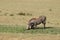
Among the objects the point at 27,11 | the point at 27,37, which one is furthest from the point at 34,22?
the point at 27,11

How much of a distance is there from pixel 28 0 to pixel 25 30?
20.7 m

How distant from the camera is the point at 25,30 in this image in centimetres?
1825

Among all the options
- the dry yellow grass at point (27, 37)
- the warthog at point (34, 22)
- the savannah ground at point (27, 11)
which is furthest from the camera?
the savannah ground at point (27, 11)

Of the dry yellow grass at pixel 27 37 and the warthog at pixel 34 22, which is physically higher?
the warthog at pixel 34 22

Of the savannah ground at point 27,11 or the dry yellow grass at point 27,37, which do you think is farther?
the savannah ground at point 27,11

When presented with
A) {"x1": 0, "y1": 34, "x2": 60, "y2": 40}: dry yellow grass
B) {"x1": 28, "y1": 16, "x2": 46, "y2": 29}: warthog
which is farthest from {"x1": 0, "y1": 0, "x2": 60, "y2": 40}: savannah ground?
{"x1": 0, "y1": 34, "x2": 60, "y2": 40}: dry yellow grass

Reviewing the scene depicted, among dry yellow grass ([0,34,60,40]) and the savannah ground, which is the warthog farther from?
dry yellow grass ([0,34,60,40])

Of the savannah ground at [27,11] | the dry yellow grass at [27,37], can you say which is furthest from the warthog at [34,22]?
the dry yellow grass at [27,37]

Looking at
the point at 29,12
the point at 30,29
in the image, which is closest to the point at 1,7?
the point at 29,12

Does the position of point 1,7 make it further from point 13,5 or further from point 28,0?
point 28,0

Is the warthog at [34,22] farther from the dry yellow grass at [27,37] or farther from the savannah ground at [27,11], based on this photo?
the dry yellow grass at [27,37]

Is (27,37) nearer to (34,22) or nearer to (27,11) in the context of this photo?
(34,22)

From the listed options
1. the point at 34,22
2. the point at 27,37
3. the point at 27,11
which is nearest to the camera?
the point at 27,37

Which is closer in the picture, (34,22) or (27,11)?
(34,22)
